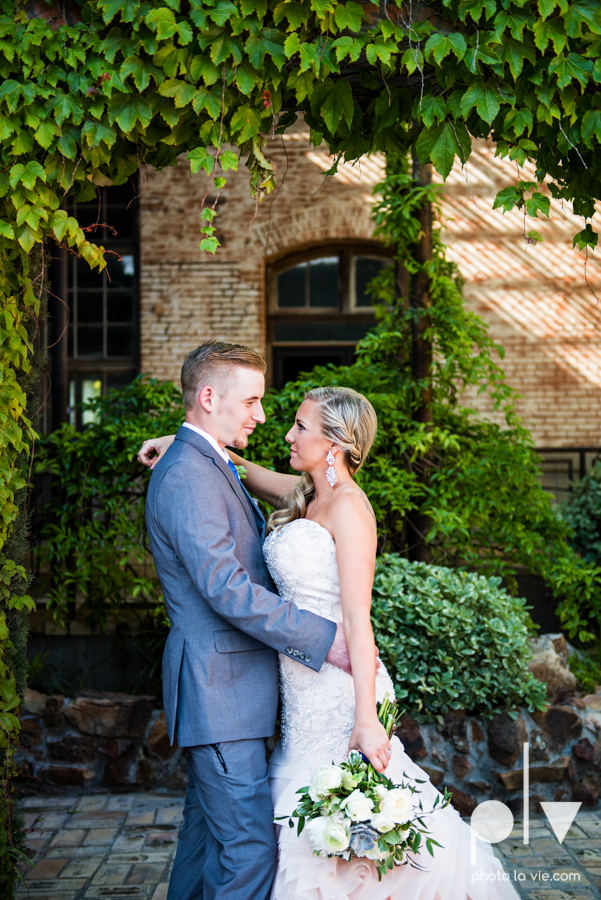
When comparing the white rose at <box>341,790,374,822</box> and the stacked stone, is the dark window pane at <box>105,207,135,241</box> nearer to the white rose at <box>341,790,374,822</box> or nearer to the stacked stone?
the stacked stone

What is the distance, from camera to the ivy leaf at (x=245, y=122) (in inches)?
98.7

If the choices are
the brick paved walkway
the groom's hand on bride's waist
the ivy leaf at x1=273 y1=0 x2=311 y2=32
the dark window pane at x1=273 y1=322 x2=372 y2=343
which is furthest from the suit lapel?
the dark window pane at x1=273 y1=322 x2=372 y2=343

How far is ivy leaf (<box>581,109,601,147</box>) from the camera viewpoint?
8.02 feet

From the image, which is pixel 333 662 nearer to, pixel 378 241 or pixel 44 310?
pixel 44 310

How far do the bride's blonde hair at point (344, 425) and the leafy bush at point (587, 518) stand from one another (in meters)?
4.68

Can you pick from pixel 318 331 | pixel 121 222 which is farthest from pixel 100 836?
pixel 121 222

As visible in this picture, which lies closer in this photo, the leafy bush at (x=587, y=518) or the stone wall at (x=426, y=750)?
the stone wall at (x=426, y=750)

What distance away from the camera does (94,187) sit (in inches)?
108

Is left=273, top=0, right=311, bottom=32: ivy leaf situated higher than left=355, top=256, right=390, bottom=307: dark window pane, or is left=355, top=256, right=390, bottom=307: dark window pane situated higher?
left=355, top=256, right=390, bottom=307: dark window pane

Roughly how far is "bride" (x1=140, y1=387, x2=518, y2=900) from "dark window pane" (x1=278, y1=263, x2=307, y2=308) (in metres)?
6.72

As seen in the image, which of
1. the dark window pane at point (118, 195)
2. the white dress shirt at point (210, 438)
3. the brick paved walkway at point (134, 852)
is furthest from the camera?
the dark window pane at point (118, 195)

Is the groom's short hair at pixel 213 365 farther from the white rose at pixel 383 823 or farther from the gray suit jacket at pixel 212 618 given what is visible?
the white rose at pixel 383 823

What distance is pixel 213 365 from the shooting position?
266 cm

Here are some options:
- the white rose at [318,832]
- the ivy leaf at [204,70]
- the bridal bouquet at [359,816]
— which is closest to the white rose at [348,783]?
the bridal bouquet at [359,816]
